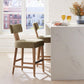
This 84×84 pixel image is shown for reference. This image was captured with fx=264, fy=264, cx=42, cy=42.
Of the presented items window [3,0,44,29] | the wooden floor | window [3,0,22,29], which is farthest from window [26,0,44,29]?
the wooden floor

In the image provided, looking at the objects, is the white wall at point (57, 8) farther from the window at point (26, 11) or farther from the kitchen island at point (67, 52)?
the kitchen island at point (67, 52)

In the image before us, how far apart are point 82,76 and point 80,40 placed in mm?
620

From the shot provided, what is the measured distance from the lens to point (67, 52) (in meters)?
4.43

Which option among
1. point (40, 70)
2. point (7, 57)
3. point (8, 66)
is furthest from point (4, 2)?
point (40, 70)

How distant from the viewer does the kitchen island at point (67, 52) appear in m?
4.38

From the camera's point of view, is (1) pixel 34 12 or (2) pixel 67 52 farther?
(1) pixel 34 12

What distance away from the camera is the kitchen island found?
173 inches

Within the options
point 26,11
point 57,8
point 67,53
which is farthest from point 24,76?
point 26,11

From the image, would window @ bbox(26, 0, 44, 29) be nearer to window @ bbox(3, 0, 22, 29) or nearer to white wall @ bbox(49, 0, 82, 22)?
window @ bbox(3, 0, 22, 29)

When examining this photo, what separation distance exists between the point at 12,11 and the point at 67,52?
3.49 m

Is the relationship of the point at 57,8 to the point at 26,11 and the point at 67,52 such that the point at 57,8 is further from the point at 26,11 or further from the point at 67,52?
the point at 67,52

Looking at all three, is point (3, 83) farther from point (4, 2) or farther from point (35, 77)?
point (4, 2)

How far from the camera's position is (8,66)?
18.0 ft

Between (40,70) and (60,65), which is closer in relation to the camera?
(60,65)
